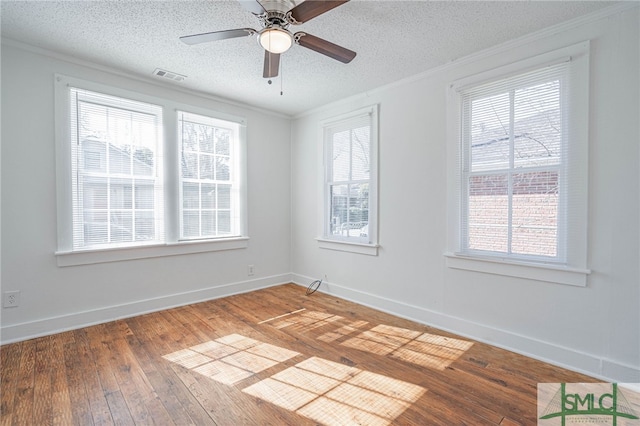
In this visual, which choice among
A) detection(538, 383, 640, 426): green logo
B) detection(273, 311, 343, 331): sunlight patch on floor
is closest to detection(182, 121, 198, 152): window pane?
detection(273, 311, 343, 331): sunlight patch on floor

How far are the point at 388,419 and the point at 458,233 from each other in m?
1.84

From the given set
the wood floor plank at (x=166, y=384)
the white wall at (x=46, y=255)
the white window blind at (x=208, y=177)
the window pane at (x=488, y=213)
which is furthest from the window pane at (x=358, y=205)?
the wood floor plank at (x=166, y=384)

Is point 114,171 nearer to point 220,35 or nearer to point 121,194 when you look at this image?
point 121,194

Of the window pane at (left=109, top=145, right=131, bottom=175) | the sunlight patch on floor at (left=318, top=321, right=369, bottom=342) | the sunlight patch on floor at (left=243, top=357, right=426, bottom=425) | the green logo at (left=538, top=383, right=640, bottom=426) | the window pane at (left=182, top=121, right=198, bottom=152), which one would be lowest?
the green logo at (left=538, top=383, right=640, bottom=426)

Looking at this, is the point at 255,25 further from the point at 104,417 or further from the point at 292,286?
the point at 292,286

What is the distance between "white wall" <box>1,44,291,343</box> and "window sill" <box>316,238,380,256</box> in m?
1.53

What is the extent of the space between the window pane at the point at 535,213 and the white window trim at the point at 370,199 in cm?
148

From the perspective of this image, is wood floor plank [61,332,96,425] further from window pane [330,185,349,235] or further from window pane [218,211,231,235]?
window pane [330,185,349,235]

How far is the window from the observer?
3.78 meters

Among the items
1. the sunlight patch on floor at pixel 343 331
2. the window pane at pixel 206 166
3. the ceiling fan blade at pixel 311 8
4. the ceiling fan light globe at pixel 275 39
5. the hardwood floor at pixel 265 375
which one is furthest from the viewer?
the window pane at pixel 206 166

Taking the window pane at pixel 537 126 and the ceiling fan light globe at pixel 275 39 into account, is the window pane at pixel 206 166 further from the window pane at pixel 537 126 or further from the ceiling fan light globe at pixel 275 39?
the window pane at pixel 537 126

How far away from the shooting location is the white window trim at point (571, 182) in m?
2.29

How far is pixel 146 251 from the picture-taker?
3482 millimetres

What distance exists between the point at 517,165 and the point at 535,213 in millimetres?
434
